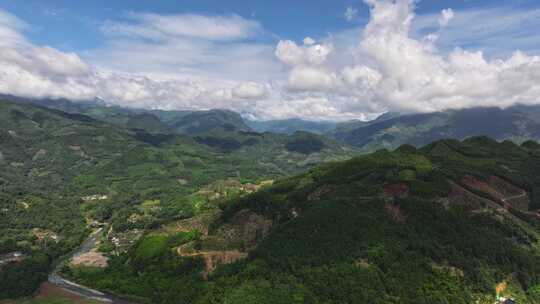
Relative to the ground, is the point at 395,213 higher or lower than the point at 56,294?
higher

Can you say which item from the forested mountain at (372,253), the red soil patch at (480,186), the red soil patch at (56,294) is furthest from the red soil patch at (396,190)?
the red soil patch at (56,294)

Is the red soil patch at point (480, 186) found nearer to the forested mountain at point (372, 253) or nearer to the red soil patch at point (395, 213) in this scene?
the forested mountain at point (372, 253)

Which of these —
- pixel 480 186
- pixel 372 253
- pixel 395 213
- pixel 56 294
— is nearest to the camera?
pixel 372 253

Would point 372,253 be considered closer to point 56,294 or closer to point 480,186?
point 480,186

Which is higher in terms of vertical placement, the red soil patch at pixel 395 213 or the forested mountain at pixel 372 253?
the red soil patch at pixel 395 213

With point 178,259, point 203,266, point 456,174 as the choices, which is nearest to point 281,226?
point 203,266

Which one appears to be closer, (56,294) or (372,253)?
(372,253)

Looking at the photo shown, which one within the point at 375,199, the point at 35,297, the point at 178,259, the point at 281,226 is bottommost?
the point at 35,297

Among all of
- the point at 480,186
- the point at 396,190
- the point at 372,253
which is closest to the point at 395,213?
the point at 396,190

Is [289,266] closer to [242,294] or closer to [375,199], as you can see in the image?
[242,294]

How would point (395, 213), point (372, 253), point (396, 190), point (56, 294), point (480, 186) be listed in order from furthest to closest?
point (480, 186), point (396, 190), point (56, 294), point (395, 213), point (372, 253)

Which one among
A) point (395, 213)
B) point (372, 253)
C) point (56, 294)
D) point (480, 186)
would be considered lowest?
point (56, 294)
